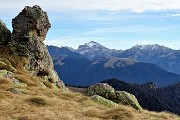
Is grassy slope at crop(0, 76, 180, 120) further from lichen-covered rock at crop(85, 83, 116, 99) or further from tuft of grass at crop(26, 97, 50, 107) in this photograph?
lichen-covered rock at crop(85, 83, 116, 99)

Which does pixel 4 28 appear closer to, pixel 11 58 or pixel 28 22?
pixel 28 22

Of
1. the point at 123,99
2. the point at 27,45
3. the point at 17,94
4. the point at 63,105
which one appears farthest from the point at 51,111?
the point at 27,45

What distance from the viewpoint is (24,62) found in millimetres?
56031

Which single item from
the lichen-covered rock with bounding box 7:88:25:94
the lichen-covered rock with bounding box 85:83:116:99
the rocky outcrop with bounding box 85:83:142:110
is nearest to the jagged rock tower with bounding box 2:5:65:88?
the lichen-covered rock with bounding box 85:83:116:99

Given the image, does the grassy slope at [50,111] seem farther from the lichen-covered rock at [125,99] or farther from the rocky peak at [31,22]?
the rocky peak at [31,22]

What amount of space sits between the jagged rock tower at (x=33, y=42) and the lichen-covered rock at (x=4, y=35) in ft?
0.85

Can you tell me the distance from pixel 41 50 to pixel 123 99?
2257 centimetres

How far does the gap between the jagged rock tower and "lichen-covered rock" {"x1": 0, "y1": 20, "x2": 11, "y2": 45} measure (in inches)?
10.3

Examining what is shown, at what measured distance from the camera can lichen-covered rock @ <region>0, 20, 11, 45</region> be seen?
62.2 m

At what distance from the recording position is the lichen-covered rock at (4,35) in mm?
62156

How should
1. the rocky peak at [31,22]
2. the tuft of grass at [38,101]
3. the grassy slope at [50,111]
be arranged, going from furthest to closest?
the rocky peak at [31,22], the tuft of grass at [38,101], the grassy slope at [50,111]

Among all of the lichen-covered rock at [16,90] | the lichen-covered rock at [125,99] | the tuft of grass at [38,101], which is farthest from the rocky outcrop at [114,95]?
the tuft of grass at [38,101]

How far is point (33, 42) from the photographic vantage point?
61031mm

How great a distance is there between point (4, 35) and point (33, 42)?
6.62 m
